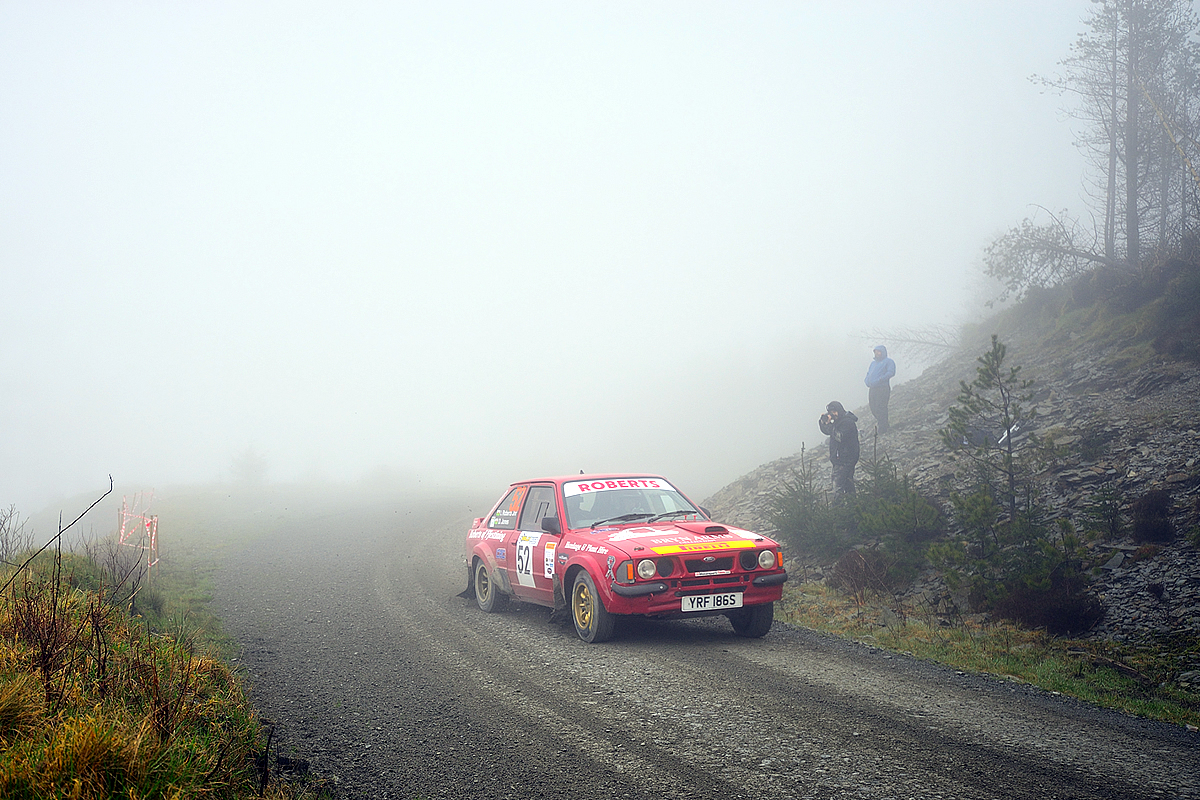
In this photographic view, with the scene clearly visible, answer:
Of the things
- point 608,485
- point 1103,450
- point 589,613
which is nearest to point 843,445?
point 1103,450

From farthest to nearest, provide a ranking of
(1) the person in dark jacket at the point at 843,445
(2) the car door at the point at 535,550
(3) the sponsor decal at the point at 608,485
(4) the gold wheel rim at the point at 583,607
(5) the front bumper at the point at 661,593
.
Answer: (1) the person in dark jacket at the point at 843,445
(3) the sponsor decal at the point at 608,485
(2) the car door at the point at 535,550
(4) the gold wheel rim at the point at 583,607
(5) the front bumper at the point at 661,593

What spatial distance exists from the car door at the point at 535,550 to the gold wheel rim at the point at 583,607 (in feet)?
1.70

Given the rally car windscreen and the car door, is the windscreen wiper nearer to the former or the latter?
the rally car windscreen

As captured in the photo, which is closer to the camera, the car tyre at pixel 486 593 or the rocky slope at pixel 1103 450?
the rocky slope at pixel 1103 450

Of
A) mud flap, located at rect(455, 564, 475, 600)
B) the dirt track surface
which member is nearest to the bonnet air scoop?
the dirt track surface

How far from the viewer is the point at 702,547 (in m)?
6.52

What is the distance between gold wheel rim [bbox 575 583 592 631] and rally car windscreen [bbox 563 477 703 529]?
802 mm

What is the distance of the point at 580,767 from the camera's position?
12.2 ft

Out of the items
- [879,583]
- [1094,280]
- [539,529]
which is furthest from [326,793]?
[1094,280]

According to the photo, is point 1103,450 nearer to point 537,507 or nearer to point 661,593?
point 661,593

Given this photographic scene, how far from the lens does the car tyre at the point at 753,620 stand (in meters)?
6.77

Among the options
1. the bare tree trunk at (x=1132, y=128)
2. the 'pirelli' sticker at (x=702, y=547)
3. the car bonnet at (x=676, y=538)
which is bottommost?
the 'pirelli' sticker at (x=702, y=547)

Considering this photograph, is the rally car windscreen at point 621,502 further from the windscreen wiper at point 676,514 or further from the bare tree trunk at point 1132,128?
the bare tree trunk at point 1132,128

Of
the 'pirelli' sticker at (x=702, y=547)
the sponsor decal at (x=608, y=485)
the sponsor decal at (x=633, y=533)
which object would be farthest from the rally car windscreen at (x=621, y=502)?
the 'pirelli' sticker at (x=702, y=547)
